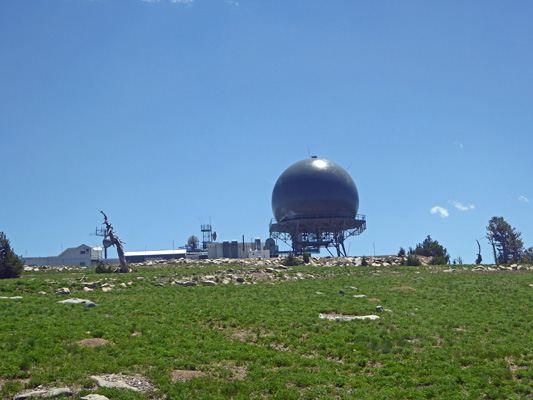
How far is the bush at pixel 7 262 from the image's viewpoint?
36938 millimetres

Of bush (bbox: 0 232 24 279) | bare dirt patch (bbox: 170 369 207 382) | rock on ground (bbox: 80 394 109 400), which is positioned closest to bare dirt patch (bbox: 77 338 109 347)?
bare dirt patch (bbox: 170 369 207 382)

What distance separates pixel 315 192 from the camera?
8000 centimetres

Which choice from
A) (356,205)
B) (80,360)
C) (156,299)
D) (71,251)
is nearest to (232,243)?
(356,205)

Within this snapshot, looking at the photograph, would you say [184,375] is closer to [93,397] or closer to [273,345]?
[93,397]

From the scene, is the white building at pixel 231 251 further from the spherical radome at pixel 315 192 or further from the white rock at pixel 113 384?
the white rock at pixel 113 384

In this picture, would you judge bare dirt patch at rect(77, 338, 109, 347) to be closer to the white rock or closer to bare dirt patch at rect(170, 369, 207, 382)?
the white rock

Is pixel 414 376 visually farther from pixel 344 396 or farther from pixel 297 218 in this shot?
pixel 297 218

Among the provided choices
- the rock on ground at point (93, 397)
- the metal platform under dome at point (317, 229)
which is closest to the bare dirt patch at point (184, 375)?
the rock on ground at point (93, 397)

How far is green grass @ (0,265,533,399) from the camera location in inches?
500

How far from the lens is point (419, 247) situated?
76.3 metres

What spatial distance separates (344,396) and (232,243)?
7057 cm

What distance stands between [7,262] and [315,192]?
5234cm

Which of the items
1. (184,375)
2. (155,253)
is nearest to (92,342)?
(184,375)

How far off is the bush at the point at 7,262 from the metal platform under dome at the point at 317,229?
5025cm
